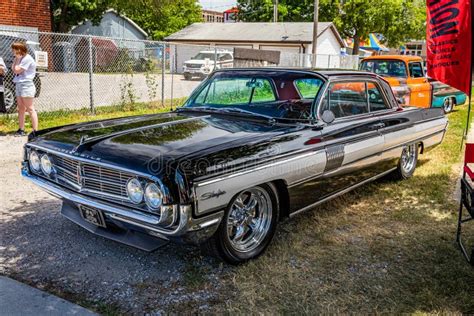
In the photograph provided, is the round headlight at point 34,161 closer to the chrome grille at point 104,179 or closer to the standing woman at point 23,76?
the chrome grille at point 104,179

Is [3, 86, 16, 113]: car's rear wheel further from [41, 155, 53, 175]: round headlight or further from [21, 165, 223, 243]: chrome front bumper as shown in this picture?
[21, 165, 223, 243]: chrome front bumper

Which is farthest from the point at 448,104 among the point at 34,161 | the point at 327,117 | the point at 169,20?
the point at 169,20

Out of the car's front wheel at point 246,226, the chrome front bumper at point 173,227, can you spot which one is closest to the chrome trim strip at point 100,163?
the chrome front bumper at point 173,227

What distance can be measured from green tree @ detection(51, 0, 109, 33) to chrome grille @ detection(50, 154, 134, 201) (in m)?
24.8

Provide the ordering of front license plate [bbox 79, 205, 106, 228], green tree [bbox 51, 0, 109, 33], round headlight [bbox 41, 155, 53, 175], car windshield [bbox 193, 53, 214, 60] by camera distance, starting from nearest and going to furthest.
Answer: front license plate [bbox 79, 205, 106, 228] → round headlight [bbox 41, 155, 53, 175] → green tree [bbox 51, 0, 109, 33] → car windshield [bbox 193, 53, 214, 60]

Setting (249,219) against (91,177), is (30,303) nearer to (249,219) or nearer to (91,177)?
(91,177)

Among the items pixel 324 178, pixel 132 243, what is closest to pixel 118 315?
pixel 132 243

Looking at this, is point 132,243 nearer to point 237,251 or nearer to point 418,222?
point 237,251

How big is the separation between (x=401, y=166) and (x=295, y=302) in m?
3.44

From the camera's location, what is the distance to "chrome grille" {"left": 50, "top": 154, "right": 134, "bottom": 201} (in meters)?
3.16

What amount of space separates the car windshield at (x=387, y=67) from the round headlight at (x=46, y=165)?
9.29m

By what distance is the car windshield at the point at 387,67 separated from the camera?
437 inches

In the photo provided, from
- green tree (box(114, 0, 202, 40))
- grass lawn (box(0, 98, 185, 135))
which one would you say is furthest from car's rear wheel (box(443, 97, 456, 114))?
green tree (box(114, 0, 202, 40))

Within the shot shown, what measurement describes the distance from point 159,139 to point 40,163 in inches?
45.9
